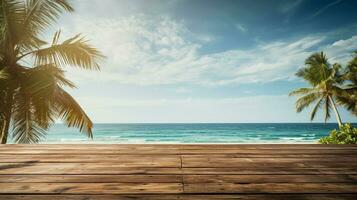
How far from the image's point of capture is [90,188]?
1.49 m

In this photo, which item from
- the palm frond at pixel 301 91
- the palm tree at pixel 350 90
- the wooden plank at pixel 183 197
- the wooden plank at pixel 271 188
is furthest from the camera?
the palm frond at pixel 301 91

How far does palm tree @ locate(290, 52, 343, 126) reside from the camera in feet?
47.5

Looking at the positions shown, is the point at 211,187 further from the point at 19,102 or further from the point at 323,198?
the point at 19,102

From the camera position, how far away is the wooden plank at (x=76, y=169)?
188 cm

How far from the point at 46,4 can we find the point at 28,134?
3.72m

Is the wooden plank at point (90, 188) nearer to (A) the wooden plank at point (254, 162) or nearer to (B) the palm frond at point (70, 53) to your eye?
(A) the wooden plank at point (254, 162)

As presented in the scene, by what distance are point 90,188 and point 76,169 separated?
59cm

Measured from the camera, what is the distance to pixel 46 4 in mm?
5809

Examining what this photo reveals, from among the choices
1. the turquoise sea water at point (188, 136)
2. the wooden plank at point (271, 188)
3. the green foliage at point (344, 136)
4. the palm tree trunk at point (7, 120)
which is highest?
the palm tree trunk at point (7, 120)

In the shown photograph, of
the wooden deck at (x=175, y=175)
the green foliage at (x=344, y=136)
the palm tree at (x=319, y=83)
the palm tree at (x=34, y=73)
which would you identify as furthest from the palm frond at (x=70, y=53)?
the palm tree at (x=319, y=83)

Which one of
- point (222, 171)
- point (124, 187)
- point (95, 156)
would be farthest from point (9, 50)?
point (222, 171)

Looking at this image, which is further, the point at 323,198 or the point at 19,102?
the point at 19,102

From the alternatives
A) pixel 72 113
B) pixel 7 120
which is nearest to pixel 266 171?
pixel 72 113

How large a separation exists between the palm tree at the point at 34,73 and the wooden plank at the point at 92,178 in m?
3.61
